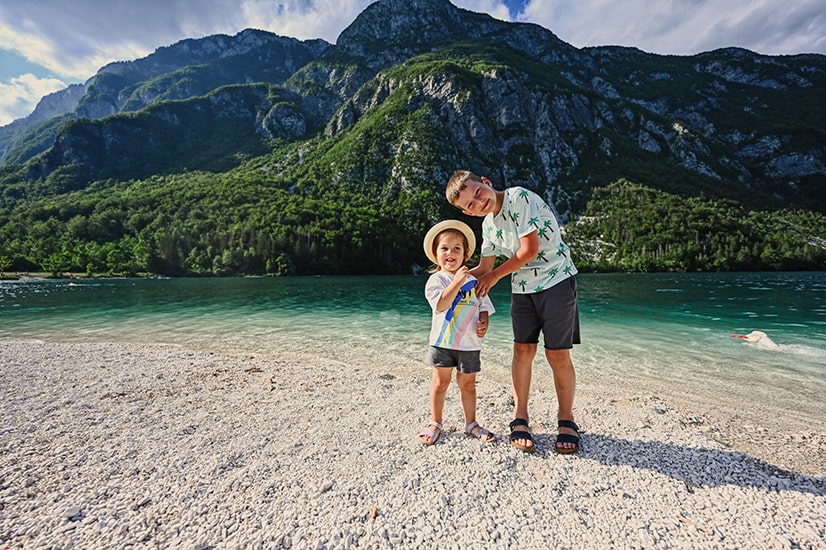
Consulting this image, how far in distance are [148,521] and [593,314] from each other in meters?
22.9

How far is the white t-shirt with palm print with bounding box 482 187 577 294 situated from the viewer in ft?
13.2

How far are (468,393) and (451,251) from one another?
183cm

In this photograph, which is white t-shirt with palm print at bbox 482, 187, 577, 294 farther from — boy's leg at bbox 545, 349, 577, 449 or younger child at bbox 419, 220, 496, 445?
boy's leg at bbox 545, 349, 577, 449

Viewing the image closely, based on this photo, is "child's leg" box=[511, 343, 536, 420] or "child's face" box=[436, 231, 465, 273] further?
Result: "child's leg" box=[511, 343, 536, 420]

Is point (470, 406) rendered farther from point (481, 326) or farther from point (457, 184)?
point (457, 184)

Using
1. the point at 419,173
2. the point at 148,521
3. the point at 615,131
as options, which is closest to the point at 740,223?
the point at 615,131

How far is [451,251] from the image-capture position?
416cm

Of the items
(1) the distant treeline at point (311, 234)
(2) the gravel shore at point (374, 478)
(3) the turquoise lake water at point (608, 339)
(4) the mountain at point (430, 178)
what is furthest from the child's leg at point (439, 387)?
(4) the mountain at point (430, 178)

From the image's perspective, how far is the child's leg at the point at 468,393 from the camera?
171 inches

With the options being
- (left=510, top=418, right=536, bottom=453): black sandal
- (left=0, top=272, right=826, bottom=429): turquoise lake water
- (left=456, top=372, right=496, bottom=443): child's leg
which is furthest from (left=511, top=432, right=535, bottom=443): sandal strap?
(left=0, top=272, right=826, bottom=429): turquoise lake water

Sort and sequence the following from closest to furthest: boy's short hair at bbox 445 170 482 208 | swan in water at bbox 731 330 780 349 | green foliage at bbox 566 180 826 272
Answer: boy's short hair at bbox 445 170 482 208, swan in water at bbox 731 330 780 349, green foliage at bbox 566 180 826 272

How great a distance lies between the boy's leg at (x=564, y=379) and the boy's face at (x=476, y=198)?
1.87 m

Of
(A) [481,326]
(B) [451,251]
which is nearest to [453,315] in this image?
(A) [481,326]

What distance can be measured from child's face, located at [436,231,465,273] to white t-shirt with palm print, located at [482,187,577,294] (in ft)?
1.62
